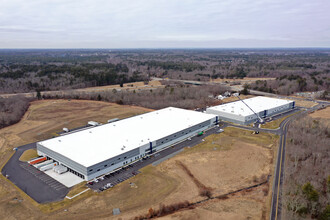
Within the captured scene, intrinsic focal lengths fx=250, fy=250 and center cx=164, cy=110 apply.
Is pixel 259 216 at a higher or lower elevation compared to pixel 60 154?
lower

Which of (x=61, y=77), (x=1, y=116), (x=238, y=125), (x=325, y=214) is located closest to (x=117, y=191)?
(x=325, y=214)

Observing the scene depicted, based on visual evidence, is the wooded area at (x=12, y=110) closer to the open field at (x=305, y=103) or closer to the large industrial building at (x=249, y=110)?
the large industrial building at (x=249, y=110)

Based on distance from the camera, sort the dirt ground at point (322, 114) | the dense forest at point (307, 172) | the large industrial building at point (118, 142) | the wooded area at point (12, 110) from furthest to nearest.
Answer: the dirt ground at point (322, 114), the wooded area at point (12, 110), the large industrial building at point (118, 142), the dense forest at point (307, 172)

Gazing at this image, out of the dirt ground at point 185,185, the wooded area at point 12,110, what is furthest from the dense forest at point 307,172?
the wooded area at point 12,110

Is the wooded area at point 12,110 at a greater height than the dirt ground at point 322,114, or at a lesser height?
greater

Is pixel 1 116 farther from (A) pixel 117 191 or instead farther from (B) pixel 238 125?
(B) pixel 238 125

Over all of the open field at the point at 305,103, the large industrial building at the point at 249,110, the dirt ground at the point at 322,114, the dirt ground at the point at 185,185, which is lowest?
the dirt ground at the point at 185,185
